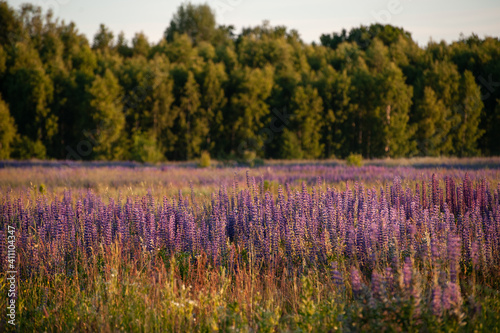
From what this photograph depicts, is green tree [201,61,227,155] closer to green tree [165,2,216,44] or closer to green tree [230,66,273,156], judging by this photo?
green tree [230,66,273,156]

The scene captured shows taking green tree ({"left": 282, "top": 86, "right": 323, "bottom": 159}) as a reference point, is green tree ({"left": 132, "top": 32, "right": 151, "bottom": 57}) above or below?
above

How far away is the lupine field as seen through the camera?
123 inches

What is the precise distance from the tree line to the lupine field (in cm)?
2273

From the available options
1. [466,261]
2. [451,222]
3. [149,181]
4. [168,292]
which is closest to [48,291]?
[168,292]

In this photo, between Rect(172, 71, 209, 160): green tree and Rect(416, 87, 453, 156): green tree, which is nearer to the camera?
A: Rect(416, 87, 453, 156): green tree

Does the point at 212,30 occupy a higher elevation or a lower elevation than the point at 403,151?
higher

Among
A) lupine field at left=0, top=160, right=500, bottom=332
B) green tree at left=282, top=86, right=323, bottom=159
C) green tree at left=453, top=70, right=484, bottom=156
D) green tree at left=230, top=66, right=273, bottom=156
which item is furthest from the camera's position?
green tree at left=230, top=66, right=273, bottom=156

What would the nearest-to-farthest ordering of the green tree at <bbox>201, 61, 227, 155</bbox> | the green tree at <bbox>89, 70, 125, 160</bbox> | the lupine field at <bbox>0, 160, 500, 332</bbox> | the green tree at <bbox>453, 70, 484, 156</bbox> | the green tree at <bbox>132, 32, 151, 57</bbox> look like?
the lupine field at <bbox>0, 160, 500, 332</bbox> < the green tree at <bbox>453, 70, 484, 156</bbox> < the green tree at <bbox>89, 70, 125, 160</bbox> < the green tree at <bbox>201, 61, 227, 155</bbox> < the green tree at <bbox>132, 32, 151, 57</bbox>

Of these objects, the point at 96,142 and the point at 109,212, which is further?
the point at 96,142

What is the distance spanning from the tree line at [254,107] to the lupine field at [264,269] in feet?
74.6

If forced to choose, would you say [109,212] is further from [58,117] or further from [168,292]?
[58,117]

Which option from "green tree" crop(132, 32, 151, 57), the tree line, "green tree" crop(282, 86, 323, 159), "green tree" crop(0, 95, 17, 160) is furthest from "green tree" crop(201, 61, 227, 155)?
"green tree" crop(0, 95, 17, 160)

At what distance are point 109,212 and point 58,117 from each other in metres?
29.8

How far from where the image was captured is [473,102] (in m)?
29.3
